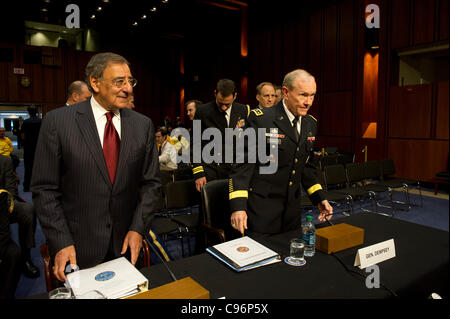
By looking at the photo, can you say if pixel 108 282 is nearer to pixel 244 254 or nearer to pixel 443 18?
pixel 244 254

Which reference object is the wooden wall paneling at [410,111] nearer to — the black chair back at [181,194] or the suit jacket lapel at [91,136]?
the black chair back at [181,194]

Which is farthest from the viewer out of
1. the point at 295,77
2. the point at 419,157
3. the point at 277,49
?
the point at 277,49

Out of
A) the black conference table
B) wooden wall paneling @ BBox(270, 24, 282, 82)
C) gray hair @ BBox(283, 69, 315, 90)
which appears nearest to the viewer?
the black conference table

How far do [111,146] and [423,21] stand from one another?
820 centimetres

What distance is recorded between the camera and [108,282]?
1161 millimetres

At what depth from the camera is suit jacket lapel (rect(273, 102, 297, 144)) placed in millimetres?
1962

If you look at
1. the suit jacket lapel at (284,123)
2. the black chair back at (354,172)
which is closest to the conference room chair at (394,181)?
the black chair back at (354,172)

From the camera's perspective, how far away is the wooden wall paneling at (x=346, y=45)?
8656 mm

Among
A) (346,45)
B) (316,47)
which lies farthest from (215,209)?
(316,47)

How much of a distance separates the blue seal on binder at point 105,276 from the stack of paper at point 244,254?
1.63ft

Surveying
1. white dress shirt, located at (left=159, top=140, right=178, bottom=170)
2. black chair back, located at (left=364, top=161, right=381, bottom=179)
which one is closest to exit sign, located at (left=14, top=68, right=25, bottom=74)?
white dress shirt, located at (left=159, top=140, right=178, bottom=170)

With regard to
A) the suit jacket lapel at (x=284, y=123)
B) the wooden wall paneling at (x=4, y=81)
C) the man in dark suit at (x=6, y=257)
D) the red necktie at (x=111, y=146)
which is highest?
the wooden wall paneling at (x=4, y=81)

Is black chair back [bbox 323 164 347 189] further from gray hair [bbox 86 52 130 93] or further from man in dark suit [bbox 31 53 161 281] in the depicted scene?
gray hair [bbox 86 52 130 93]

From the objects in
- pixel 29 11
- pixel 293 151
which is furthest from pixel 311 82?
pixel 29 11
